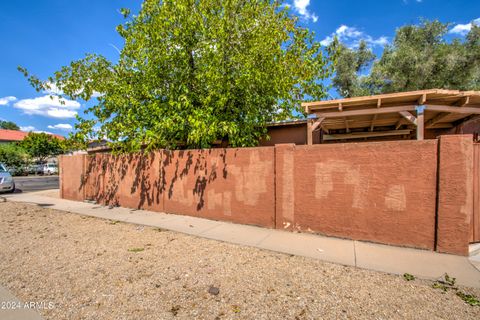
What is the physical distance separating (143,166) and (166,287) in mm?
6124

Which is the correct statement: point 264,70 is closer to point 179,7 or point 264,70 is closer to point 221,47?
point 221,47

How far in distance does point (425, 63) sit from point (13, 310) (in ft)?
55.4

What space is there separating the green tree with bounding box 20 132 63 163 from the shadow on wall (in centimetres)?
2894

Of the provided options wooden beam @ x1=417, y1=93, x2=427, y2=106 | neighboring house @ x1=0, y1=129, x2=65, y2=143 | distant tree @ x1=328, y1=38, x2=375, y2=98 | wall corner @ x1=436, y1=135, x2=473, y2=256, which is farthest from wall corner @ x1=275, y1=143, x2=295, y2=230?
neighboring house @ x1=0, y1=129, x2=65, y2=143

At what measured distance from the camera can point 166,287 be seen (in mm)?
3527

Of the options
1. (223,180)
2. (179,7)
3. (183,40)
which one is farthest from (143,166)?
(179,7)

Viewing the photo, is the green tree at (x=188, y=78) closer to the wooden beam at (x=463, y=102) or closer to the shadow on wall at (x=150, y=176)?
the shadow on wall at (x=150, y=176)

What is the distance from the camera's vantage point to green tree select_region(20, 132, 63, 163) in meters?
34.0

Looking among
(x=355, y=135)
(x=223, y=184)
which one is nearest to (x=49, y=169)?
(x=223, y=184)

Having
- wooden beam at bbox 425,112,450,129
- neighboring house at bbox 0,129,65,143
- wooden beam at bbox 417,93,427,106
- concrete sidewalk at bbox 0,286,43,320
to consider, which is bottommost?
concrete sidewalk at bbox 0,286,43,320

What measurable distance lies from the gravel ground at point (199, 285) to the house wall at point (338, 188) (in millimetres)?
1409

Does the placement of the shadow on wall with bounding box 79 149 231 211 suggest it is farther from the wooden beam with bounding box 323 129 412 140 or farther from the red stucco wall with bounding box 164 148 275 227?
the wooden beam with bounding box 323 129 412 140

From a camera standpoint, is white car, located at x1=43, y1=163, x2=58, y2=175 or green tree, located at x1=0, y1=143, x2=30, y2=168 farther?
white car, located at x1=43, y1=163, x2=58, y2=175

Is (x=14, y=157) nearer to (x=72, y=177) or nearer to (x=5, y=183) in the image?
(x=5, y=183)
